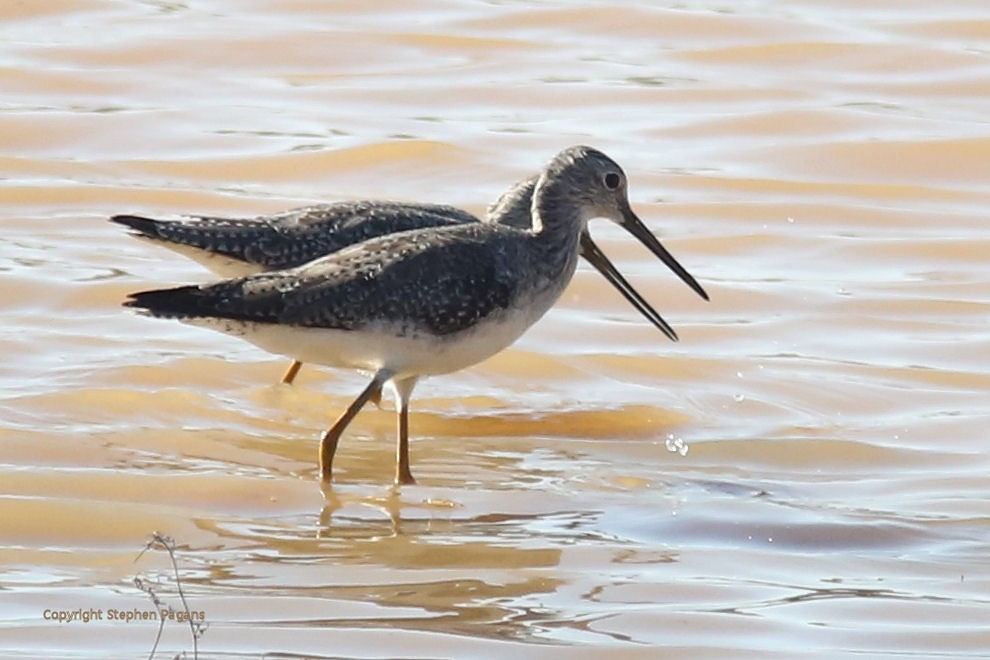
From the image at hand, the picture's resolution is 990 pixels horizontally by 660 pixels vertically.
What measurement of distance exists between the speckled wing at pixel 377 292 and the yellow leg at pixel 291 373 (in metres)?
1.28

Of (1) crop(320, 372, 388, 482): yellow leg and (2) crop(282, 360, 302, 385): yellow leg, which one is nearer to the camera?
(1) crop(320, 372, 388, 482): yellow leg

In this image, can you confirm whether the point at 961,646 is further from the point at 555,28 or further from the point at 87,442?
the point at 555,28

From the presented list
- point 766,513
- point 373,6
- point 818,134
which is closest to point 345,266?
point 766,513

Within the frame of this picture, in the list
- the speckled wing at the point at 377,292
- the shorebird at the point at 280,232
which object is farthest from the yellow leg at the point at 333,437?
the shorebird at the point at 280,232

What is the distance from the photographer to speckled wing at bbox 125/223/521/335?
8.13 metres

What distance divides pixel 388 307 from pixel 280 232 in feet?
4.36

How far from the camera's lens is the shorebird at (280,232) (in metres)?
9.28

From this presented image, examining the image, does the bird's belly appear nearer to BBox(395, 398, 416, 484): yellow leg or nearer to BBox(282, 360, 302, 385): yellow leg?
BBox(395, 398, 416, 484): yellow leg

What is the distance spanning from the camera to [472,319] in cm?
833

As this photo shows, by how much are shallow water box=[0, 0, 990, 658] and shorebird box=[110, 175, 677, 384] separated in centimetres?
66

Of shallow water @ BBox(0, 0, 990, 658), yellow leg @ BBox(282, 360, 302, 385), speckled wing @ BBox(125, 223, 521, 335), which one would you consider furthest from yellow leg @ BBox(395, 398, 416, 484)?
yellow leg @ BBox(282, 360, 302, 385)

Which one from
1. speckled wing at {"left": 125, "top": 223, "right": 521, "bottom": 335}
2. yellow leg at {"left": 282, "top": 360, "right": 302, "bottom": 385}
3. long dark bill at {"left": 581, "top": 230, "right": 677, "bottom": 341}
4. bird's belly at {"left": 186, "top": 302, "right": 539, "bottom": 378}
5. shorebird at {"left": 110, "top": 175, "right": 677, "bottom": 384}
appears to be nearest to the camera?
speckled wing at {"left": 125, "top": 223, "right": 521, "bottom": 335}

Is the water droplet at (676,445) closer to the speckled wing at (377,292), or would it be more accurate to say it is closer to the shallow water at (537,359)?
the shallow water at (537,359)

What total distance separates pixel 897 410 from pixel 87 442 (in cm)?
370
